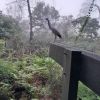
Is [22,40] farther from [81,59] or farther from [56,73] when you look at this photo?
[81,59]

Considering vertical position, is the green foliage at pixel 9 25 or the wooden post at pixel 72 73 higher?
→ the wooden post at pixel 72 73

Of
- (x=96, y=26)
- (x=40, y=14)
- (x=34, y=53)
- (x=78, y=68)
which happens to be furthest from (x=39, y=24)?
(x=78, y=68)

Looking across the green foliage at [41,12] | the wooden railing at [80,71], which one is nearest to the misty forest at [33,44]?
the green foliage at [41,12]

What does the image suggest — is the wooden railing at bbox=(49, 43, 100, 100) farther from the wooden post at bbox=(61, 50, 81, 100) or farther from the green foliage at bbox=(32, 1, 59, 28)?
the green foliage at bbox=(32, 1, 59, 28)

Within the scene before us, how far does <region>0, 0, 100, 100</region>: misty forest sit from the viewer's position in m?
4.00

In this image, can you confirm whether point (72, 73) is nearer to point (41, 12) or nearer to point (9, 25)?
point (41, 12)

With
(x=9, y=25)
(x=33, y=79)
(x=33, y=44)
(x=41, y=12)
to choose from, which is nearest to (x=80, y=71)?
(x=33, y=79)

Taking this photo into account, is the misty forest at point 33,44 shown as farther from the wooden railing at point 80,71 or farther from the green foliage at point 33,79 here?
the wooden railing at point 80,71

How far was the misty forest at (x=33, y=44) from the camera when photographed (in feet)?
13.1

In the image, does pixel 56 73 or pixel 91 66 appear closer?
pixel 91 66

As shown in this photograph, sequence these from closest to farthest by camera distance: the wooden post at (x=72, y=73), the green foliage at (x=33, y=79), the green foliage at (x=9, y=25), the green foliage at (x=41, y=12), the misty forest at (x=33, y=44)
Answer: the wooden post at (x=72, y=73) → the misty forest at (x=33, y=44) → the green foliage at (x=33, y=79) → the green foliage at (x=41, y=12) → the green foliage at (x=9, y=25)

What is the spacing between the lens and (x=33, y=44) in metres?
9.95

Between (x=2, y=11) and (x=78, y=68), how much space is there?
10170mm

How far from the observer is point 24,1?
1115 centimetres
